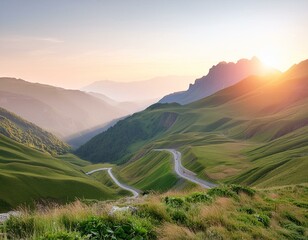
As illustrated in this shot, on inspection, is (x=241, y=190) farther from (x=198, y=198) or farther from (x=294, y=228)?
(x=294, y=228)

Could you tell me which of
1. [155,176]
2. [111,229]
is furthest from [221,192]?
[155,176]

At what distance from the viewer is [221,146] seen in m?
173

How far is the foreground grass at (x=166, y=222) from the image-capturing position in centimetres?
1073

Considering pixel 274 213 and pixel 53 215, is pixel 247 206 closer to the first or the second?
pixel 274 213

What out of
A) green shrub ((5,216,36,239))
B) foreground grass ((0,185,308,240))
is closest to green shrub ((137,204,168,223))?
foreground grass ((0,185,308,240))

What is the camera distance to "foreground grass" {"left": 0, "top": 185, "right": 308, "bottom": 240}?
10.7 metres

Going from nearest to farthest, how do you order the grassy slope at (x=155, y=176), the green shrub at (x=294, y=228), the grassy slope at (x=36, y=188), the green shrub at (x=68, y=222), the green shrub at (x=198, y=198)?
the green shrub at (x=68, y=222) < the green shrub at (x=294, y=228) < the green shrub at (x=198, y=198) < the grassy slope at (x=36, y=188) < the grassy slope at (x=155, y=176)

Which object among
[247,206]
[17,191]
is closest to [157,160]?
[17,191]

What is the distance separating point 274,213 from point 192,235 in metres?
8.10

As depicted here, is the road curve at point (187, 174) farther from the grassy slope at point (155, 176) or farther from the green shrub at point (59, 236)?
the green shrub at point (59, 236)

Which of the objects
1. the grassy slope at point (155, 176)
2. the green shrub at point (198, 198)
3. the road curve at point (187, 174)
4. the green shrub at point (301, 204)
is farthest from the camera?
the grassy slope at point (155, 176)

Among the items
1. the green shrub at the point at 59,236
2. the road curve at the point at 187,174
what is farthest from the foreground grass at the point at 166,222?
the road curve at the point at 187,174

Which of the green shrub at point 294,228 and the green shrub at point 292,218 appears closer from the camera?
the green shrub at point 294,228

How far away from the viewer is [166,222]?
41.5ft
